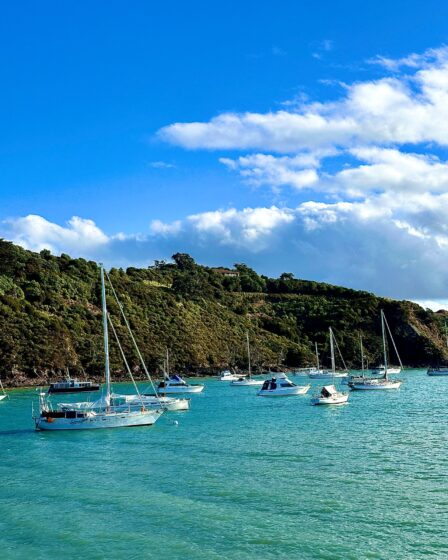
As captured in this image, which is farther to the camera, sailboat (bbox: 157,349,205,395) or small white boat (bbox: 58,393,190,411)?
sailboat (bbox: 157,349,205,395)

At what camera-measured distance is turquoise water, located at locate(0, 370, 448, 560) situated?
63.7 ft

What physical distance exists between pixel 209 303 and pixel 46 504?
426 feet

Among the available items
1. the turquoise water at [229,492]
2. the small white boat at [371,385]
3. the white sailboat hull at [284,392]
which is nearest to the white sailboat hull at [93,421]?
the turquoise water at [229,492]

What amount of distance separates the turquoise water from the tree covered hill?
63715 millimetres

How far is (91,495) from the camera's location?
26.0m

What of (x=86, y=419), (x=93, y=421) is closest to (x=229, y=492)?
(x=93, y=421)

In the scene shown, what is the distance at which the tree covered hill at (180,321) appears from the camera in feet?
356

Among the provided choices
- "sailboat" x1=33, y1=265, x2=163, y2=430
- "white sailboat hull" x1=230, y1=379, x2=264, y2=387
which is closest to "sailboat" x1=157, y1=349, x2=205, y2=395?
"white sailboat hull" x1=230, y1=379, x2=264, y2=387

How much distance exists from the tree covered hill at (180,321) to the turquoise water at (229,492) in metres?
63.7

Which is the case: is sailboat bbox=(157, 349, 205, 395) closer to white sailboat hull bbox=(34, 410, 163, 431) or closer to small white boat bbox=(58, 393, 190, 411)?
small white boat bbox=(58, 393, 190, 411)

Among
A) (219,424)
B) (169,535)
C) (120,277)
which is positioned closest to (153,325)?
(120,277)

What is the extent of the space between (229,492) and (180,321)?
110 m

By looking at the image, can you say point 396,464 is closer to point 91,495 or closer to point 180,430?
point 91,495

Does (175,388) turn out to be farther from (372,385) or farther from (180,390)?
(372,385)
